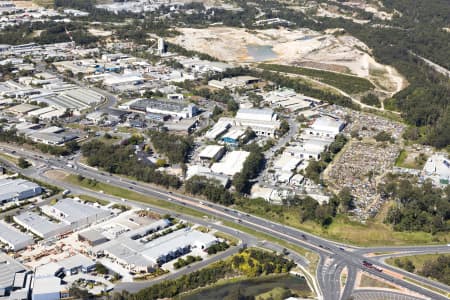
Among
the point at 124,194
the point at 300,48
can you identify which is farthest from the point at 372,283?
the point at 300,48

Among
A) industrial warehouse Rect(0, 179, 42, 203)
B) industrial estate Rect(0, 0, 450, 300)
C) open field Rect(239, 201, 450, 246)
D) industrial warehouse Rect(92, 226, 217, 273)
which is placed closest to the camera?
industrial estate Rect(0, 0, 450, 300)

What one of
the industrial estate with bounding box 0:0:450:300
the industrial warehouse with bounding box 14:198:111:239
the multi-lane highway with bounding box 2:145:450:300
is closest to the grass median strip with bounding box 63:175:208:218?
the industrial estate with bounding box 0:0:450:300

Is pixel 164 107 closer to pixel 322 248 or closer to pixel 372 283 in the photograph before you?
pixel 322 248

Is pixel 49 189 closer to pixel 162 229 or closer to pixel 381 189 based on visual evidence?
pixel 162 229

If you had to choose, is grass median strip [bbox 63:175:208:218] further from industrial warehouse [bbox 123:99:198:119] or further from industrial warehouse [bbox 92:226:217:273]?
industrial warehouse [bbox 123:99:198:119]

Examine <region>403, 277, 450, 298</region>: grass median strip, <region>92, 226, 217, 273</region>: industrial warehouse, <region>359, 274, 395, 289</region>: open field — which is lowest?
<region>92, 226, 217, 273</region>: industrial warehouse

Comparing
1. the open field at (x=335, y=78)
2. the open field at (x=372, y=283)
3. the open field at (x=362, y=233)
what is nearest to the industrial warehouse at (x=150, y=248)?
the open field at (x=362, y=233)
